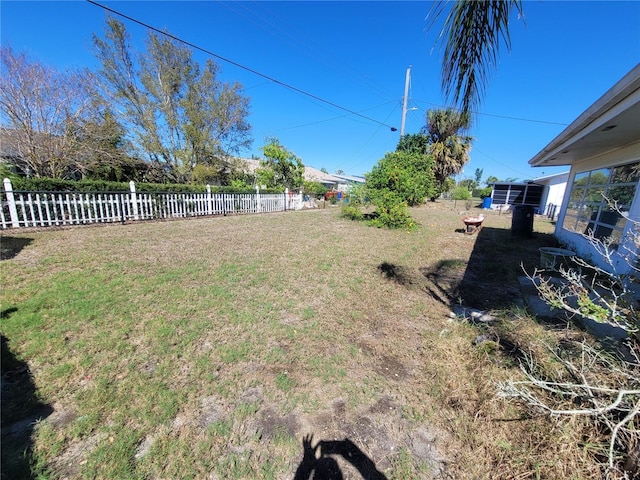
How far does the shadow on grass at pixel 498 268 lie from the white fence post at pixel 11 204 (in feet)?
34.7

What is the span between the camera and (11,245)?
17.7 ft

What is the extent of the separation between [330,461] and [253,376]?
0.97m

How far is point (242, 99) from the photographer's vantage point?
1830 centimetres

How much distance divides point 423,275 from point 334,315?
257 cm

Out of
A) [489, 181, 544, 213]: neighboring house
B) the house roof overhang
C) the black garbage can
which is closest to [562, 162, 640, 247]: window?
the house roof overhang

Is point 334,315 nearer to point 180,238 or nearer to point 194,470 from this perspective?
point 194,470

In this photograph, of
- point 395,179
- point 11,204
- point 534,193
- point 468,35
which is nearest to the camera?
point 468,35

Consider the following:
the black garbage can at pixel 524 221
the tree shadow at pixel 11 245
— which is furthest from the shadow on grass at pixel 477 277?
the tree shadow at pixel 11 245

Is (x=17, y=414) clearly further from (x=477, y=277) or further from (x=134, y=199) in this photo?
(x=134, y=199)

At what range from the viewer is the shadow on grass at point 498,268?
162 inches

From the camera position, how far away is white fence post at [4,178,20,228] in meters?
6.59

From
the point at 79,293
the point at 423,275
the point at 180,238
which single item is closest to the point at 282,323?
the point at 79,293

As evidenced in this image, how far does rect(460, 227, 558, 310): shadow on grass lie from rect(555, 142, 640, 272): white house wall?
2.17 ft

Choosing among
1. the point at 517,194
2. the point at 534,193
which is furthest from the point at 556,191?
the point at 517,194
